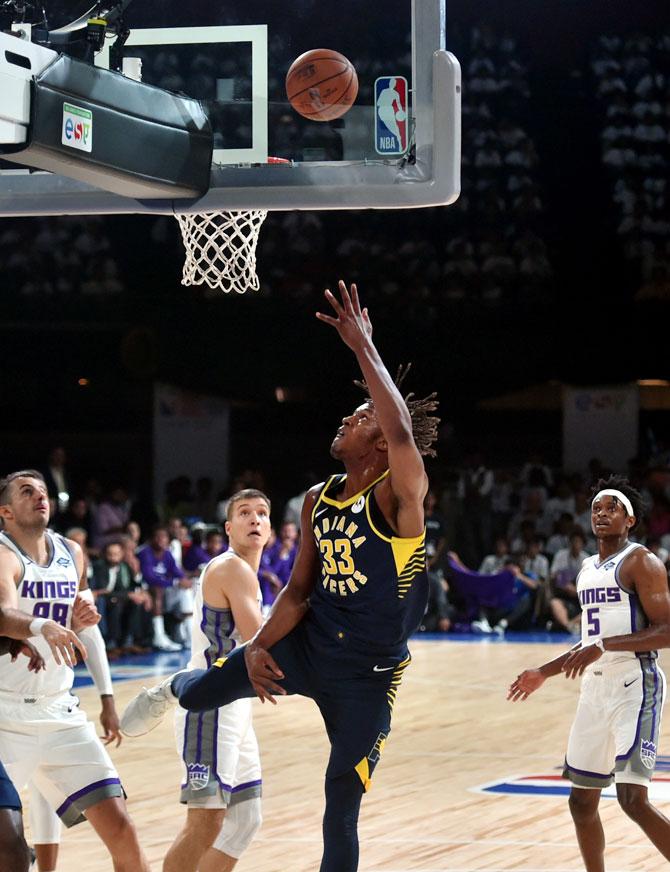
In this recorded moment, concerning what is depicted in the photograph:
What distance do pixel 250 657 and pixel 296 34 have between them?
298cm

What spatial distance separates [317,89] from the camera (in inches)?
227

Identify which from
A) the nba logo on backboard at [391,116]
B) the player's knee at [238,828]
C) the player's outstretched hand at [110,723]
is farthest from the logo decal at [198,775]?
the nba logo on backboard at [391,116]

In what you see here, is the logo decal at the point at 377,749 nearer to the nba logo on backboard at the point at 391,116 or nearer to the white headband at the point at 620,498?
the white headband at the point at 620,498

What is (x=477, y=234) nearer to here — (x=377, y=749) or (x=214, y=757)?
(x=214, y=757)

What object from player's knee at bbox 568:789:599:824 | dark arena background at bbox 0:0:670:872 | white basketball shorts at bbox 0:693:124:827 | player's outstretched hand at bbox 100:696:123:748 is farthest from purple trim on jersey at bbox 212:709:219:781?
dark arena background at bbox 0:0:670:872

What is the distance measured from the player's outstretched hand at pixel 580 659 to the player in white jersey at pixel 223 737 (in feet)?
3.85

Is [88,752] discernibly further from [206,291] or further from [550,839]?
[206,291]

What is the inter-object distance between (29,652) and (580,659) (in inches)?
79.7

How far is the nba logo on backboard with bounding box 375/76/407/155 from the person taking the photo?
5.65m

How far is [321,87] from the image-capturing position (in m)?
5.77

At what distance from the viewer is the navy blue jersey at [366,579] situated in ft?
13.4

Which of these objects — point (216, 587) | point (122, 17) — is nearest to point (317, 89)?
point (122, 17)

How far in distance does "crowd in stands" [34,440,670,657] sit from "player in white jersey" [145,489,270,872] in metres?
8.00

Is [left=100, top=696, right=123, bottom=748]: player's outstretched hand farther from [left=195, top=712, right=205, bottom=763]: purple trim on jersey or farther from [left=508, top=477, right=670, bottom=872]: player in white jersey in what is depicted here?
[left=508, top=477, right=670, bottom=872]: player in white jersey
